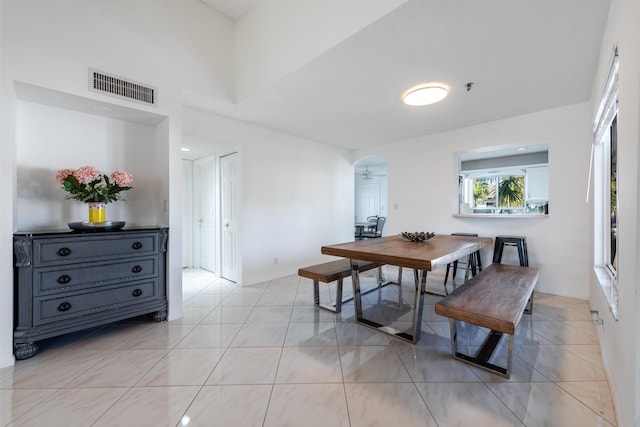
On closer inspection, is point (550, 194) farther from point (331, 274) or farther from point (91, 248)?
point (91, 248)

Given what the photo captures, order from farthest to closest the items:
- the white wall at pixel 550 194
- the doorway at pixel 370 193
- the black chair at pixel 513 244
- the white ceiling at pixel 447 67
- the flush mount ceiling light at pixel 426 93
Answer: the doorway at pixel 370 193 → the black chair at pixel 513 244 → the white wall at pixel 550 194 → the flush mount ceiling light at pixel 426 93 → the white ceiling at pixel 447 67

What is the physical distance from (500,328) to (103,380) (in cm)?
253

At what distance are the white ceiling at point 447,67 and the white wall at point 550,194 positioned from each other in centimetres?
23

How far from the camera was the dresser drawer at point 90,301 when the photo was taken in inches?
76.4

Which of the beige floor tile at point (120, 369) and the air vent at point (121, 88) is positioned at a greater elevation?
the air vent at point (121, 88)

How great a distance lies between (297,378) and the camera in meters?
1.68

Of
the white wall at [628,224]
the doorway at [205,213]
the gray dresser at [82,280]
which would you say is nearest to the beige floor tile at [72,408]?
the gray dresser at [82,280]

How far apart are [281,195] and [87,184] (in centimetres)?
247

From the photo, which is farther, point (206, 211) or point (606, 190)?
point (206, 211)

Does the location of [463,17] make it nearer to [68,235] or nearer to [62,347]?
[68,235]

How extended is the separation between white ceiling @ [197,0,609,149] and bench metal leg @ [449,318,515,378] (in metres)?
2.09

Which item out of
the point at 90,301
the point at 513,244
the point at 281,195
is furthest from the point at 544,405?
the point at 281,195

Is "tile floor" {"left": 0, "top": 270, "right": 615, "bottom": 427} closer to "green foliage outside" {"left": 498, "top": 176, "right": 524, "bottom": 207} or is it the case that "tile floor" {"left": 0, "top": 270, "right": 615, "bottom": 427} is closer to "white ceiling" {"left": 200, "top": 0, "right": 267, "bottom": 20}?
"white ceiling" {"left": 200, "top": 0, "right": 267, "bottom": 20}

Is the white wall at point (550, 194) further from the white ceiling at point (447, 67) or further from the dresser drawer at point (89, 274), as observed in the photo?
the dresser drawer at point (89, 274)
